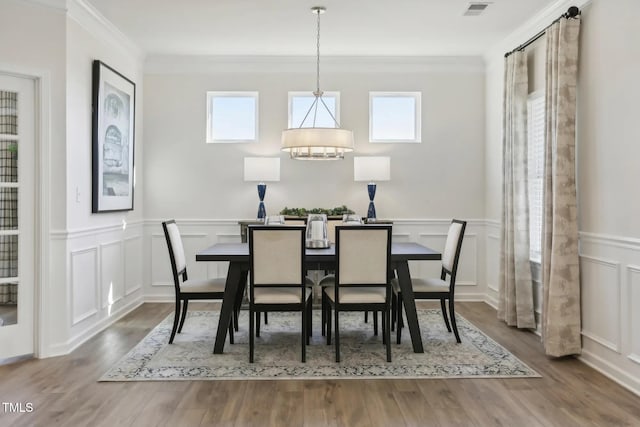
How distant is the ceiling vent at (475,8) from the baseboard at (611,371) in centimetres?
283

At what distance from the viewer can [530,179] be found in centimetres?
452

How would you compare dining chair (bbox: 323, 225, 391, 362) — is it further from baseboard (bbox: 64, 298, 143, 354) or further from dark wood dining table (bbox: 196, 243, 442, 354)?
baseboard (bbox: 64, 298, 143, 354)

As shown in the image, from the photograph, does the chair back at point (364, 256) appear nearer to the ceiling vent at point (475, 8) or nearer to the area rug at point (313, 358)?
the area rug at point (313, 358)

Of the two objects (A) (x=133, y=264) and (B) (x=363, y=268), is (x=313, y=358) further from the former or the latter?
(A) (x=133, y=264)

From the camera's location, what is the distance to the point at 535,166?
447 centimetres

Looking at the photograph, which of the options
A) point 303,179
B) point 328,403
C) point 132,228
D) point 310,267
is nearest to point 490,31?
point 303,179

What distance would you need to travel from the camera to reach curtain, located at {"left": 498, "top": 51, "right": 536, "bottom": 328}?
4.36 m

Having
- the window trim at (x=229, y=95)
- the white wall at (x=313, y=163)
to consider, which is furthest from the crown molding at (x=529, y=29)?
the window trim at (x=229, y=95)

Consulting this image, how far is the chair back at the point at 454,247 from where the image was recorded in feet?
13.1

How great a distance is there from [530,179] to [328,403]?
9.52 ft

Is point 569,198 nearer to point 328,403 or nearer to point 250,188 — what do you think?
point 328,403

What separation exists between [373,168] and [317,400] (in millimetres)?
2919

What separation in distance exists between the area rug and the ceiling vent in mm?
2785

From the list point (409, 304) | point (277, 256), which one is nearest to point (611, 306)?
point (409, 304)
